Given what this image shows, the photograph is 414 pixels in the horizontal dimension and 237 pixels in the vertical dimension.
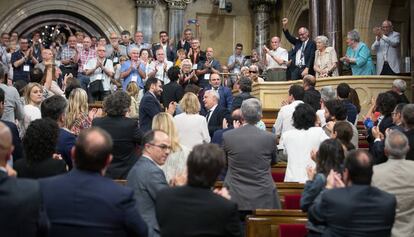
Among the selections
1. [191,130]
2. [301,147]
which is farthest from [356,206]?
[191,130]

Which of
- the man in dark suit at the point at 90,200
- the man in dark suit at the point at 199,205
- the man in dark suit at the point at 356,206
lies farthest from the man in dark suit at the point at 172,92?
the man in dark suit at the point at 90,200

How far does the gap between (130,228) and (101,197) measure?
0.21 m

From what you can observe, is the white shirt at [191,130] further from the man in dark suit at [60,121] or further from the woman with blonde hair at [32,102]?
the woman with blonde hair at [32,102]

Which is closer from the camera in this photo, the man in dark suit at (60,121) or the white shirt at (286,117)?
the man in dark suit at (60,121)

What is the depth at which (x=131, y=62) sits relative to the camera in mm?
12523

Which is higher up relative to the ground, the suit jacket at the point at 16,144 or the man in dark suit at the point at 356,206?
the suit jacket at the point at 16,144

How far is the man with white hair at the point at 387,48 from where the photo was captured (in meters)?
12.5

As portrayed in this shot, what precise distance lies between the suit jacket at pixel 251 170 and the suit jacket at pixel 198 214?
6.17ft

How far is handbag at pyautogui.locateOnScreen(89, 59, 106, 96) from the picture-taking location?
1295 cm

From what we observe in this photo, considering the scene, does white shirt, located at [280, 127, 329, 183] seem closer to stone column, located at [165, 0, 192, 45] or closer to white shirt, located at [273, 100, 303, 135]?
white shirt, located at [273, 100, 303, 135]

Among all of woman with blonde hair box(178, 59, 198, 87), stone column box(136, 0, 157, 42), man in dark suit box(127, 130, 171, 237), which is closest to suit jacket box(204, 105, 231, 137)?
woman with blonde hair box(178, 59, 198, 87)

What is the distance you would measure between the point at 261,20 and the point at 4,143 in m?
15.5

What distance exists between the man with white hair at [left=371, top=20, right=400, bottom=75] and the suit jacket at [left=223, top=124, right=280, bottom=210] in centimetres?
728

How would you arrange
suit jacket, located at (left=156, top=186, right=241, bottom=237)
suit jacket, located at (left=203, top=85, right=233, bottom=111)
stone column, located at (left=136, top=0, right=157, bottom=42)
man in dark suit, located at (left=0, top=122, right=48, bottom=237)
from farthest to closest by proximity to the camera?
stone column, located at (left=136, top=0, right=157, bottom=42)
suit jacket, located at (left=203, top=85, right=233, bottom=111)
suit jacket, located at (left=156, top=186, right=241, bottom=237)
man in dark suit, located at (left=0, top=122, right=48, bottom=237)
